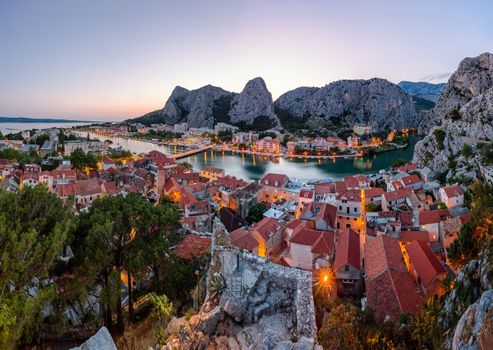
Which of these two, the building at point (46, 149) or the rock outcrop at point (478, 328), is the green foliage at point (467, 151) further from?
the building at point (46, 149)

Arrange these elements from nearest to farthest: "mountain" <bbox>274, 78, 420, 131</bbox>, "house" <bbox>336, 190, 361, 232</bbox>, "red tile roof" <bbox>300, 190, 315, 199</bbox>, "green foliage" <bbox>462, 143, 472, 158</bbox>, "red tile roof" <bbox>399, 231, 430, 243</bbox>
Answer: "red tile roof" <bbox>399, 231, 430, 243</bbox>
"house" <bbox>336, 190, 361, 232</bbox>
"red tile roof" <bbox>300, 190, 315, 199</bbox>
"green foliage" <bbox>462, 143, 472, 158</bbox>
"mountain" <bbox>274, 78, 420, 131</bbox>

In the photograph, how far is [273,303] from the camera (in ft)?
15.1

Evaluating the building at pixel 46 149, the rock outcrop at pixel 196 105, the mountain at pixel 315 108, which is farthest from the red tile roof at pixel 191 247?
Result: the rock outcrop at pixel 196 105

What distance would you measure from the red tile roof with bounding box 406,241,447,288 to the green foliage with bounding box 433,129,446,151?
63.6 ft

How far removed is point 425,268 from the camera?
34.1ft

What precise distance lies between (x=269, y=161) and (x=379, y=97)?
54.6 meters

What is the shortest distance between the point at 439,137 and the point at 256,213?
19.6 meters

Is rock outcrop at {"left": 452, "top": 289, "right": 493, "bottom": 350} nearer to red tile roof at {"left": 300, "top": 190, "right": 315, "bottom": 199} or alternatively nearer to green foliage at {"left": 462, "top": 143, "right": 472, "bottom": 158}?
red tile roof at {"left": 300, "top": 190, "right": 315, "bottom": 199}

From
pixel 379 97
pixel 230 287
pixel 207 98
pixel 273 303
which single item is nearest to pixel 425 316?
pixel 273 303

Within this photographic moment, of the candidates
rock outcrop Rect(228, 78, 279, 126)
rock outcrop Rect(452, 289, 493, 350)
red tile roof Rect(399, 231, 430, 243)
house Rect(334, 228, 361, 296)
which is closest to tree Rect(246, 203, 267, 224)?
red tile roof Rect(399, 231, 430, 243)

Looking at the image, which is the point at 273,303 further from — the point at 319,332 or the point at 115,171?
the point at 115,171

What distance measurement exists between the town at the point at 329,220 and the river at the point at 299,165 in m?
10.7

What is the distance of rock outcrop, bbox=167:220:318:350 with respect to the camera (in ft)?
13.2

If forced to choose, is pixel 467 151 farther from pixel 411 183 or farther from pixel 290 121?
pixel 290 121
